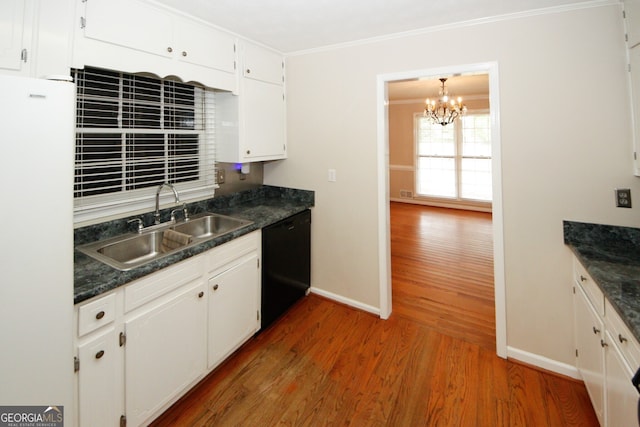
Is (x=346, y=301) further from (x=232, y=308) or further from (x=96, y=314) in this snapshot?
(x=96, y=314)

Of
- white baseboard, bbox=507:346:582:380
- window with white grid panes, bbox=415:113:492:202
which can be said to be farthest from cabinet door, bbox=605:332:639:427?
window with white grid panes, bbox=415:113:492:202

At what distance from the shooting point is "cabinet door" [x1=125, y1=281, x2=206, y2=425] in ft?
5.02

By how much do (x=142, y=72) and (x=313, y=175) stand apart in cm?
162

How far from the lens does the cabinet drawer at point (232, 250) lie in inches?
77.3

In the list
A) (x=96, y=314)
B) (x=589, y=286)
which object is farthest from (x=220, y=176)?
(x=589, y=286)

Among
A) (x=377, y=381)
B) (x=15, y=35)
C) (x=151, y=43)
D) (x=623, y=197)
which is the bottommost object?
(x=377, y=381)

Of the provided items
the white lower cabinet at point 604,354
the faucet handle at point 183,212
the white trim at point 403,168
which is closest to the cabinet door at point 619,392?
the white lower cabinet at point 604,354

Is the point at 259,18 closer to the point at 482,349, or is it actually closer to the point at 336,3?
the point at 336,3

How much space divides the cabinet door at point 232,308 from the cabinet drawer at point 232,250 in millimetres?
64

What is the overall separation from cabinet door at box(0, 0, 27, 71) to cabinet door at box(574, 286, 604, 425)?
9.53ft

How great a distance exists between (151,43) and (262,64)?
3.40 feet

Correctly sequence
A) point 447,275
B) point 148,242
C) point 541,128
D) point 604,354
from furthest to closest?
point 447,275, point 148,242, point 541,128, point 604,354

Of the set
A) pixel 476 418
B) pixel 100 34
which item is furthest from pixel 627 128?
pixel 100 34

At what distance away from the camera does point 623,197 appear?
1.81m
